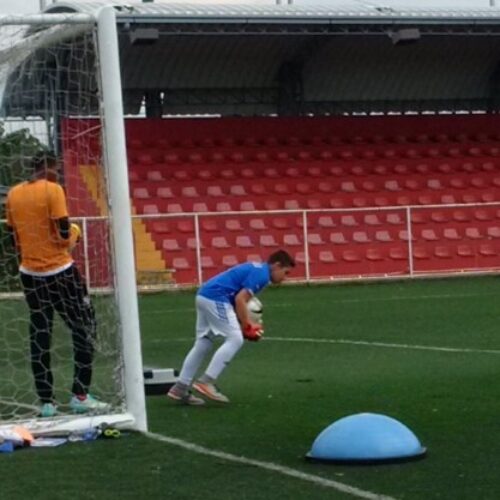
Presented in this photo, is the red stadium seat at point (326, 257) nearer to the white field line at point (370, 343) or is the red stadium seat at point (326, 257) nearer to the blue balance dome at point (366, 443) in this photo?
the white field line at point (370, 343)

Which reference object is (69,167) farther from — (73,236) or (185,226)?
(185,226)

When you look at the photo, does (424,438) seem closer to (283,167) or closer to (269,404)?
(269,404)

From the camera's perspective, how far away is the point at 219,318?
1130 cm

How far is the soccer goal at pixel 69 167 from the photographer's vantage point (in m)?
9.73

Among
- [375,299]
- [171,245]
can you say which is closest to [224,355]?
[375,299]

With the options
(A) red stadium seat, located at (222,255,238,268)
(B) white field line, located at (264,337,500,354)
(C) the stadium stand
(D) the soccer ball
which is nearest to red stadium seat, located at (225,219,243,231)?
(C) the stadium stand

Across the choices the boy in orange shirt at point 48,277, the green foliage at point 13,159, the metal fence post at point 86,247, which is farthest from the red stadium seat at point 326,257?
the boy in orange shirt at point 48,277

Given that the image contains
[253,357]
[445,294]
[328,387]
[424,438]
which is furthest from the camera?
[445,294]

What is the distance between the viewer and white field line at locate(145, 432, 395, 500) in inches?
287

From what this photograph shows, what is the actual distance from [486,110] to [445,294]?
46.5 feet

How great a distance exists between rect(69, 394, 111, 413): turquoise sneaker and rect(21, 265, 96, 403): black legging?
75 millimetres

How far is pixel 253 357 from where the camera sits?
1503 cm

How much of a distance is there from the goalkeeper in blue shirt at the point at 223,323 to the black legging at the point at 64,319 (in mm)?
1161

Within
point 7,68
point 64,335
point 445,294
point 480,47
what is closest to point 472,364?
point 64,335
